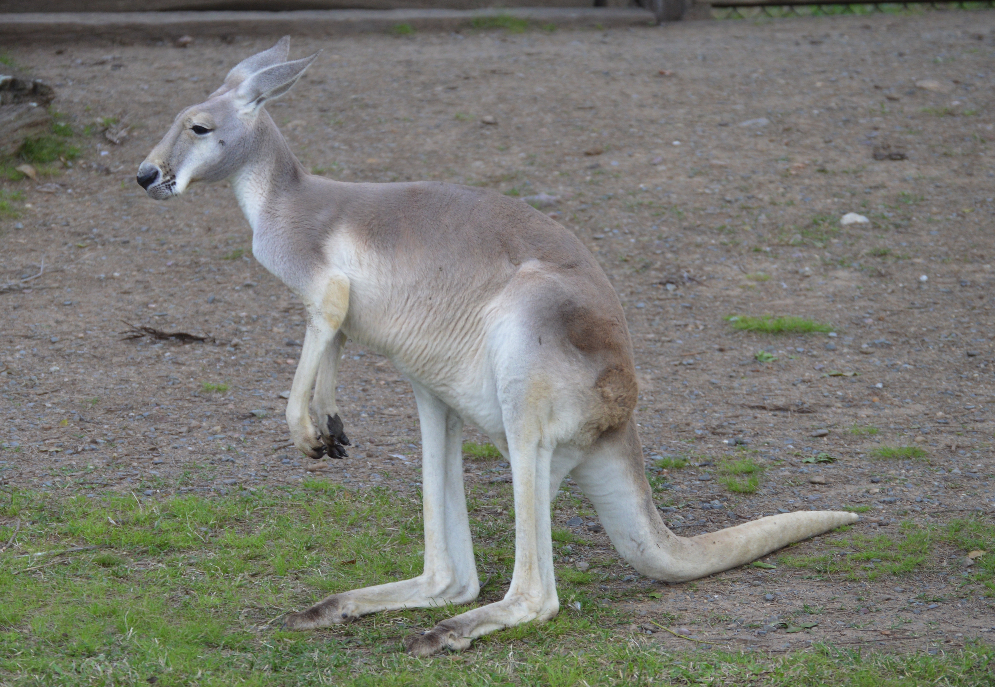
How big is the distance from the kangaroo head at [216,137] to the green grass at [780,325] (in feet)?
10.9

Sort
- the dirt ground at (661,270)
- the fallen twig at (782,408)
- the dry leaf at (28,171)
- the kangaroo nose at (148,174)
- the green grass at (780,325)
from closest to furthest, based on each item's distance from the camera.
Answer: the kangaroo nose at (148,174) < the dirt ground at (661,270) < the fallen twig at (782,408) < the green grass at (780,325) < the dry leaf at (28,171)

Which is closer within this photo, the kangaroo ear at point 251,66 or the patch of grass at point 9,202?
the kangaroo ear at point 251,66

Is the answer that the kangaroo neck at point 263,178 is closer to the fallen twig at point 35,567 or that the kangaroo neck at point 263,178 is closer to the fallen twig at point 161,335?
the fallen twig at point 35,567

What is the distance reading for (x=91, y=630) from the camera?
3184 millimetres

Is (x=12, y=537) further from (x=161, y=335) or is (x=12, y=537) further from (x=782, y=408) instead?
(x=782, y=408)

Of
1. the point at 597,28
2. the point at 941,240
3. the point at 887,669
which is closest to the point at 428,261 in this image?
the point at 887,669

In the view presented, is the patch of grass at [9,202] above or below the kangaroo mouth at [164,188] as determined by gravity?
below

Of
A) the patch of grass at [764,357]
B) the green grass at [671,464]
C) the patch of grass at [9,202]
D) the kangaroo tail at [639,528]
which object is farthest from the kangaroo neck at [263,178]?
the patch of grass at [9,202]

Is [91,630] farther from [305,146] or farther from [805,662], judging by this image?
[305,146]

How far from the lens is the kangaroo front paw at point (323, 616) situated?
3.33m

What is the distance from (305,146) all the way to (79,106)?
1.86 metres

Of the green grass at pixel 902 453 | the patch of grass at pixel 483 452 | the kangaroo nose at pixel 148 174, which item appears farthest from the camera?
the patch of grass at pixel 483 452

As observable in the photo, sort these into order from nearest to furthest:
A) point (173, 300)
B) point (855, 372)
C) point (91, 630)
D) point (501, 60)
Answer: point (91, 630), point (855, 372), point (173, 300), point (501, 60)

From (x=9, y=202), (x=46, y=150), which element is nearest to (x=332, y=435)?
(x=9, y=202)
